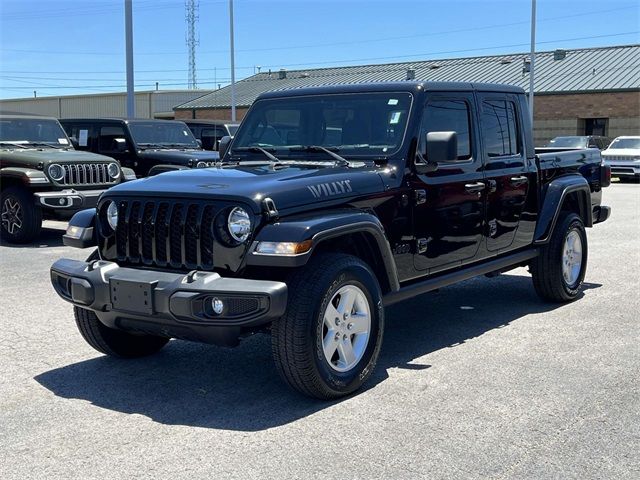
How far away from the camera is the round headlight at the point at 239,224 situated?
4.51 meters

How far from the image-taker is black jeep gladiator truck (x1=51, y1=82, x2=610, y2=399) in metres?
4.45

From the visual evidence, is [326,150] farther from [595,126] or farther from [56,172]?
[595,126]

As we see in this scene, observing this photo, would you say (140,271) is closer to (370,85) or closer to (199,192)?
(199,192)

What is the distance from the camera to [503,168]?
258 inches

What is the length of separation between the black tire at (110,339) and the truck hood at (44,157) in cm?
670

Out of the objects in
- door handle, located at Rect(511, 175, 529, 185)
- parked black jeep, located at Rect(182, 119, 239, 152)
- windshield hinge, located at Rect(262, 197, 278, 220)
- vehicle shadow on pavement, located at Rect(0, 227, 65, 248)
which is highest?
parked black jeep, located at Rect(182, 119, 239, 152)

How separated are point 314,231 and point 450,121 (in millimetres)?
2044

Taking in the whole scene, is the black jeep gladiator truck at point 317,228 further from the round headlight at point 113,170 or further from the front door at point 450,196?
the round headlight at point 113,170

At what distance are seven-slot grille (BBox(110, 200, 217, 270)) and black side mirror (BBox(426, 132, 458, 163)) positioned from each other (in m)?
1.60

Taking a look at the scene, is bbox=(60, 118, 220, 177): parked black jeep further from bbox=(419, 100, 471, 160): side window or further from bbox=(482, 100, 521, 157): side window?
bbox=(419, 100, 471, 160): side window

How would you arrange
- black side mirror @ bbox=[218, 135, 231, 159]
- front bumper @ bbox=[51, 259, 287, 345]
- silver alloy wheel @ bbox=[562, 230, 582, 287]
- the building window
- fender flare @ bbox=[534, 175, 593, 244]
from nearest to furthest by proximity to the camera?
front bumper @ bbox=[51, 259, 287, 345], black side mirror @ bbox=[218, 135, 231, 159], fender flare @ bbox=[534, 175, 593, 244], silver alloy wheel @ bbox=[562, 230, 582, 287], the building window

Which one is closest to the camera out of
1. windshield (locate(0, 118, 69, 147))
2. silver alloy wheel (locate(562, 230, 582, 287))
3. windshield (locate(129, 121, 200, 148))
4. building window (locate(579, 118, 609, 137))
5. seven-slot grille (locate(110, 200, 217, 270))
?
seven-slot grille (locate(110, 200, 217, 270))

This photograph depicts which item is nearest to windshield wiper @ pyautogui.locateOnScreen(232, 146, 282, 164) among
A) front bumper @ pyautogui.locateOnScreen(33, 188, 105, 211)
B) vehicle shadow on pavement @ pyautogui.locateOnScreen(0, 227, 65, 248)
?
front bumper @ pyautogui.locateOnScreen(33, 188, 105, 211)

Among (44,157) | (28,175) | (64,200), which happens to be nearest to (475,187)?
(64,200)
